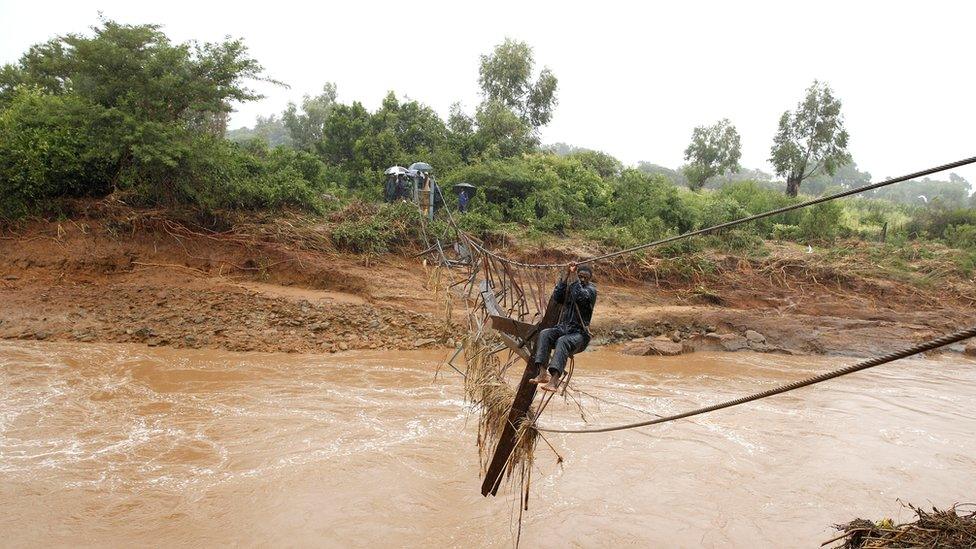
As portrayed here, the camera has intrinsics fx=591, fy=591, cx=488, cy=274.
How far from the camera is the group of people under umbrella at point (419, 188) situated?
13.7 metres

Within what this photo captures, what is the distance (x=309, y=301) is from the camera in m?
11.3

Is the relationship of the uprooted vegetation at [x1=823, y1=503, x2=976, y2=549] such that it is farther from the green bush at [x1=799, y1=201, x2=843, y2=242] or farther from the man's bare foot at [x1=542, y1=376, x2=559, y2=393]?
the green bush at [x1=799, y1=201, x2=843, y2=242]

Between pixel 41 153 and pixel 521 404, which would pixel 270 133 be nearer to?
pixel 41 153

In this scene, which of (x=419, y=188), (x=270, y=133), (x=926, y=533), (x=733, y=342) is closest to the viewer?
(x=926, y=533)

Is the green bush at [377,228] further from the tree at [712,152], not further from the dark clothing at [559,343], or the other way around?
the tree at [712,152]

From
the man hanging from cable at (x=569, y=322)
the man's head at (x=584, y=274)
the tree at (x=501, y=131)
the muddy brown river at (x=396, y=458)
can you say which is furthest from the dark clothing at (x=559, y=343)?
the tree at (x=501, y=131)

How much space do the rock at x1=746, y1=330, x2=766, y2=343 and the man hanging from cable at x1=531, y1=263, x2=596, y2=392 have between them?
952 cm

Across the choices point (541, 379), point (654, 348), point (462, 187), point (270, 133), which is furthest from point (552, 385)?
point (270, 133)

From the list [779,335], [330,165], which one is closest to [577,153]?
[330,165]

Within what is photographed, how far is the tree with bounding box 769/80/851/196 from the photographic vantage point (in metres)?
20.3

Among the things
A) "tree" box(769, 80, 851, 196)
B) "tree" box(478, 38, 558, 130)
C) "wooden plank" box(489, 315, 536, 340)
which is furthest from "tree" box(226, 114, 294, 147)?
"wooden plank" box(489, 315, 536, 340)

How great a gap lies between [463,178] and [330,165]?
4.73m

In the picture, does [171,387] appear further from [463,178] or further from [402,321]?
[463,178]

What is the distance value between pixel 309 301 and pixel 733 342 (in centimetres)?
850
